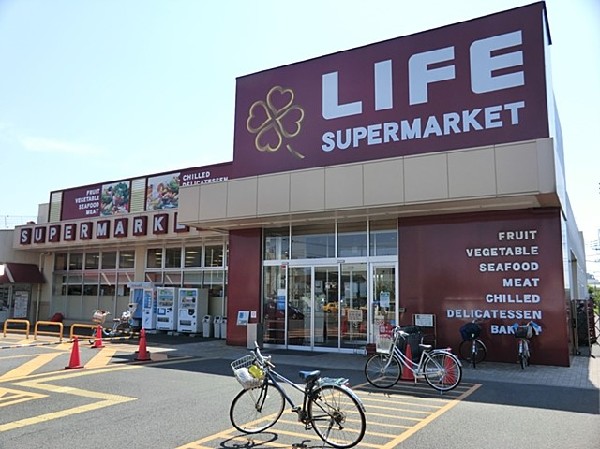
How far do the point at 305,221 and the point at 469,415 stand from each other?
365 inches

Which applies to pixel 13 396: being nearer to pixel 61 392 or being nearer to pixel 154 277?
pixel 61 392

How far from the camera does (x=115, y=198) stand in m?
26.0

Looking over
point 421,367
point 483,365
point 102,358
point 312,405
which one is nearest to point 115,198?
point 102,358

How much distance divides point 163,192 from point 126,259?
3836 mm

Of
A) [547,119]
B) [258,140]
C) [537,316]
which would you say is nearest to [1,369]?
[258,140]

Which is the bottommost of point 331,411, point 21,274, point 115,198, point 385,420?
point 385,420

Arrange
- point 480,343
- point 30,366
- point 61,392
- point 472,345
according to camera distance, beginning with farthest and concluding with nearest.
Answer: point 480,343 → point 472,345 → point 30,366 → point 61,392

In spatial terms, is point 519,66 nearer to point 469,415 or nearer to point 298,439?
point 469,415

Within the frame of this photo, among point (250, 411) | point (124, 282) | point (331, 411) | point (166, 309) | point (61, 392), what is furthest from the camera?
point (124, 282)

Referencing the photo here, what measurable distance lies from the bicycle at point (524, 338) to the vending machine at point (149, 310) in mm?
14662

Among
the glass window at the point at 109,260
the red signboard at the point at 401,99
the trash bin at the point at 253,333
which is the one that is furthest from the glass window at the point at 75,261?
the trash bin at the point at 253,333

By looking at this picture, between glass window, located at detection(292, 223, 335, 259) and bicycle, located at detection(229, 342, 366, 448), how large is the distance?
9.05 m

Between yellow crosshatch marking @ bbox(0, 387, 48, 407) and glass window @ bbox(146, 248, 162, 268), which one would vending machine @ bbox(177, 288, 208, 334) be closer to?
glass window @ bbox(146, 248, 162, 268)

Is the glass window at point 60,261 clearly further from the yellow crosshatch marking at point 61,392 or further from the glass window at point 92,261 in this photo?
the yellow crosshatch marking at point 61,392
